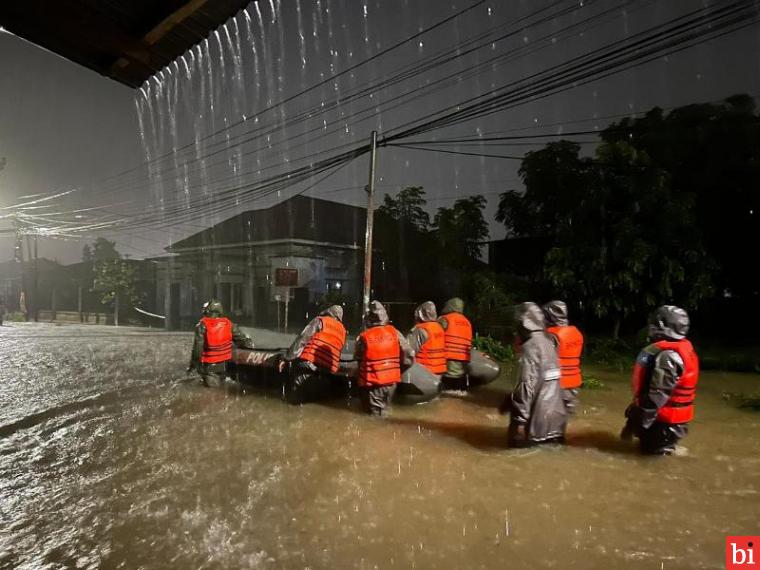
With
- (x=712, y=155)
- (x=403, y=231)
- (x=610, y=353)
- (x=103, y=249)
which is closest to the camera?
(x=610, y=353)

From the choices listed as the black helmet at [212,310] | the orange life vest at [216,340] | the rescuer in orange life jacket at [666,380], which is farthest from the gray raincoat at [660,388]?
the black helmet at [212,310]

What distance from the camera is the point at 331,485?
3.88 metres

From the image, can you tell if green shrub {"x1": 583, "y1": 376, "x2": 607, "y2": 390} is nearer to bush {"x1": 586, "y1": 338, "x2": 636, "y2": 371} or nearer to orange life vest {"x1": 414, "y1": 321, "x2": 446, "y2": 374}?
bush {"x1": 586, "y1": 338, "x2": 636, "y2": 371}

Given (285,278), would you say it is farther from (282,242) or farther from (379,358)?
(282,242)

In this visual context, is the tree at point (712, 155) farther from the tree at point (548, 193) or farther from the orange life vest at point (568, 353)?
the orange life vest at point (568, 353)

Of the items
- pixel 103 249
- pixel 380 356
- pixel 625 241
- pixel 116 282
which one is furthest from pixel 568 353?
pixel 103 249

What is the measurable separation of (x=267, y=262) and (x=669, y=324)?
19501mm

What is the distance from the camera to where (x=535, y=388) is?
14.0 feet

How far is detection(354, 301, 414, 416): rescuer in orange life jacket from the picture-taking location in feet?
18.9

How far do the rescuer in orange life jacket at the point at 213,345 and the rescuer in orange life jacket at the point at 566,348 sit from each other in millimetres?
5106

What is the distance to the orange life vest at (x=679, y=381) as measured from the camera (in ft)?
13.3

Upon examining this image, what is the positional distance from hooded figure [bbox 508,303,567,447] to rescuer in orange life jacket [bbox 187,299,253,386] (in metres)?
4.99

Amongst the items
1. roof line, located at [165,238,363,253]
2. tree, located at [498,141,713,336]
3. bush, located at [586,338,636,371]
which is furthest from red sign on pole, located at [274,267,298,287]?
bush, located at [586,338,636,371]

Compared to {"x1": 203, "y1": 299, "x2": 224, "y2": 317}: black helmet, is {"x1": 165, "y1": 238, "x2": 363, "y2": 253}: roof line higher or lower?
higher
